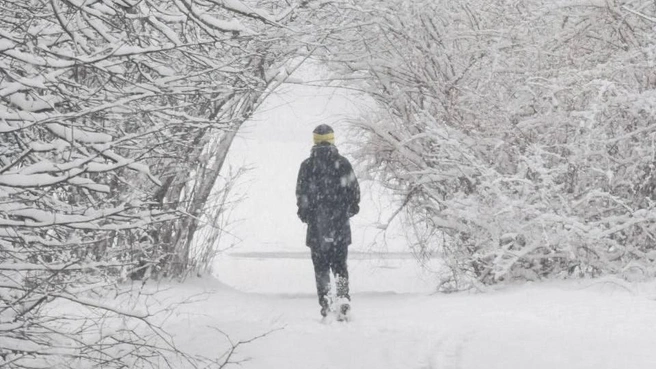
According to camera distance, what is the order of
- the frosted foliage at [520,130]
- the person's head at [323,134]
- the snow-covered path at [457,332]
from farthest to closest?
1. the frosted foliage at [520,130]
2. the person's head at [323,134]
3. the snow-covered path at [457,332]

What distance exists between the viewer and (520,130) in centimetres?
1094

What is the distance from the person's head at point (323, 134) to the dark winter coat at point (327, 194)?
0.04m

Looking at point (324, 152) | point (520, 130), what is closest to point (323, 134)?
point (324, 152)

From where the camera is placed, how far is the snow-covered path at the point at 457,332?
6992 millimetres

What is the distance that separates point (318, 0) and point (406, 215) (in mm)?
3550

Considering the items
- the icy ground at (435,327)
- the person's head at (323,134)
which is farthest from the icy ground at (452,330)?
the person's head at (323,134)

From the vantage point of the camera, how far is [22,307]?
4.91 meters

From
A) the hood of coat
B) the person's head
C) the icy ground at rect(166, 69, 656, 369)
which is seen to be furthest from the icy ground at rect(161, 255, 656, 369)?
the person's head

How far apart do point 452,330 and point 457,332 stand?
0.28 ft

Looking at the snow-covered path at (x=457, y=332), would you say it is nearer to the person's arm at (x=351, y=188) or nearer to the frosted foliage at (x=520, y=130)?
the frosted foliage at (x=520, y=130)

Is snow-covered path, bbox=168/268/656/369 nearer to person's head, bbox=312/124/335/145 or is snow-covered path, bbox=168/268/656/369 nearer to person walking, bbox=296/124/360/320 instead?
person walking, bbox=296/124/360/320

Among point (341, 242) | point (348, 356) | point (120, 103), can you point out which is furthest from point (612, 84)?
point (120, 103)

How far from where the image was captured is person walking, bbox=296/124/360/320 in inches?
348

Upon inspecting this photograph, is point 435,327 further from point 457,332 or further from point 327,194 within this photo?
point 327,194
